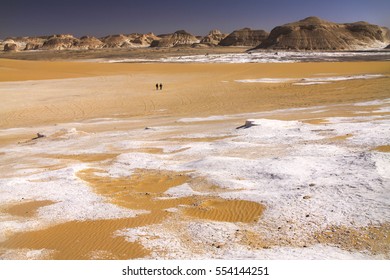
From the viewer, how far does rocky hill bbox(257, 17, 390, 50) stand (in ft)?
376

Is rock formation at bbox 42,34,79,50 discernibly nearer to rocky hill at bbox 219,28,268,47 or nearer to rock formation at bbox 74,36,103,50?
rock formation at bbox 74,36,103,50

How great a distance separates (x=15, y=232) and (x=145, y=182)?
112 inches

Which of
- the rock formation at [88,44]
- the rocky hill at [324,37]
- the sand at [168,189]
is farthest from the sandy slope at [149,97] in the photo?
the rock formation at [88,44]

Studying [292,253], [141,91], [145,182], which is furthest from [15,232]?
[141,91]

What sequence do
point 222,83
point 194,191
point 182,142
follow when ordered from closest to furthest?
point 194,191 < point 182,142 < point 222,83

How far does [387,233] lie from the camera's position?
224 inches

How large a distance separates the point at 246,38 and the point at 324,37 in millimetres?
61997

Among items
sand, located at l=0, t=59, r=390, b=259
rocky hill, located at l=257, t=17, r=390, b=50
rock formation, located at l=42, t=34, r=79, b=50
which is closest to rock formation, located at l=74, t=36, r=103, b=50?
rock formation, located at l=42, t=34, r=79, b=50

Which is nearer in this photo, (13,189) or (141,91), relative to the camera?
(13,189)

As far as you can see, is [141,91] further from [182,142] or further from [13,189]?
[13,189]

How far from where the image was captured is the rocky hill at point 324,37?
115 meters

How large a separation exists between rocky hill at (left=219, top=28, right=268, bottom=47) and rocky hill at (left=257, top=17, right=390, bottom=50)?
3406 centimetres

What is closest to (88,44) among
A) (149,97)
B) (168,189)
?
(149,97)

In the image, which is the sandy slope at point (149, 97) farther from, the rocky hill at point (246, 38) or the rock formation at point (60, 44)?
the rock formation at point (60, 44)
